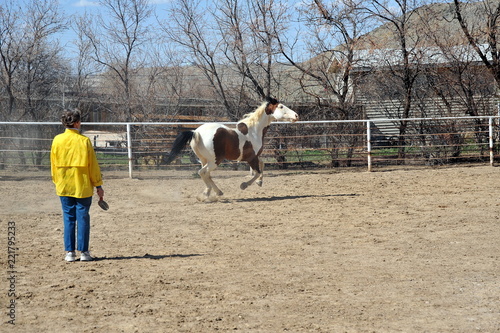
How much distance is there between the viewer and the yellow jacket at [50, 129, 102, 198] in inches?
209

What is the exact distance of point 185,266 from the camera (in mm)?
5270

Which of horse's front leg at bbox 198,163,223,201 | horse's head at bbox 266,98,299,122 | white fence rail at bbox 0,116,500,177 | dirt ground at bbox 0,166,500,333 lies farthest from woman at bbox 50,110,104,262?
white fence rail at bbox 0,116,500,177

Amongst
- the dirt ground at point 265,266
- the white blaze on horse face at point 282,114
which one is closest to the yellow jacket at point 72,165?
the dirt ground at point 265,266

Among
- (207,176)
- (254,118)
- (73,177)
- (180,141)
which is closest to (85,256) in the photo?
(73,177)

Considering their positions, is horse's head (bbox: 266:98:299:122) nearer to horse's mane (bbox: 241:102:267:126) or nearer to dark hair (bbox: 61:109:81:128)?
horse's mane (bbox: 241:102:267:126)

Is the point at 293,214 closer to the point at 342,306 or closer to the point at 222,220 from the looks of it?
the point at 222,220

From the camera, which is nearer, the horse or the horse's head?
the horse

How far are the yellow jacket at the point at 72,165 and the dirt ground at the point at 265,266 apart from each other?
698 mm

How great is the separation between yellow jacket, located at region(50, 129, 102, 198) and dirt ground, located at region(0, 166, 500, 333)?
2.29 feet

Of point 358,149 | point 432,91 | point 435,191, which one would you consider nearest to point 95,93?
point 358,149

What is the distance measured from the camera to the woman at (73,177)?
532cm

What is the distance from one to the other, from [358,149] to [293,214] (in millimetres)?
8921

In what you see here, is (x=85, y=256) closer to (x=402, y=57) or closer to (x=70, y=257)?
(x=70, y=257)

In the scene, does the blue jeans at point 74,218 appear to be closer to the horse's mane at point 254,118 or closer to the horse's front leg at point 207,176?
the horse's front leg at point 207,176
